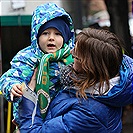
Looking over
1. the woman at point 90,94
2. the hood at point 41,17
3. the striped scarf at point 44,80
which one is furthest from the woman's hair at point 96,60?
the hood at point 41,17

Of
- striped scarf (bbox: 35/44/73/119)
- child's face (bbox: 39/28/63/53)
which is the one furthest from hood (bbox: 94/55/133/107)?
child's face (bbox: 39/28/63/53)

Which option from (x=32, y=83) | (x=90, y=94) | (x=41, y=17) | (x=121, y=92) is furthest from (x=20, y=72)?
(x=121, y=92)

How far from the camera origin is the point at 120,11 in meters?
8.23

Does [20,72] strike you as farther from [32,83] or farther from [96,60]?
[96,60]

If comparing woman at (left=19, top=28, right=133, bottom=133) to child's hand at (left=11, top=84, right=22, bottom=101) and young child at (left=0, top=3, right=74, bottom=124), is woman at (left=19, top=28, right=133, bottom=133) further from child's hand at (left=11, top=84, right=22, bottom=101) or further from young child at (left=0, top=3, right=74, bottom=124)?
young child at (left=0, top=3, right=74, bottom=124)

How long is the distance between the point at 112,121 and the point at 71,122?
22 cm

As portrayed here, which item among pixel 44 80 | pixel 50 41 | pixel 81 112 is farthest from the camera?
pixel 50 41

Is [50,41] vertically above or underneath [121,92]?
above

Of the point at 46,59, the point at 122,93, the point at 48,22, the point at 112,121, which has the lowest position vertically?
the point at 112,121

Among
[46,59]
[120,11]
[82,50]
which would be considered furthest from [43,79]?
[120,11]

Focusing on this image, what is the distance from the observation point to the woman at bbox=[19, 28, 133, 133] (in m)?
1.85

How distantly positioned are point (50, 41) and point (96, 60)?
0.39 m

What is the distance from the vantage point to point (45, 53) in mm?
2174

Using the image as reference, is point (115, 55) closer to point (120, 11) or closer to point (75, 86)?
point (75, 86)
